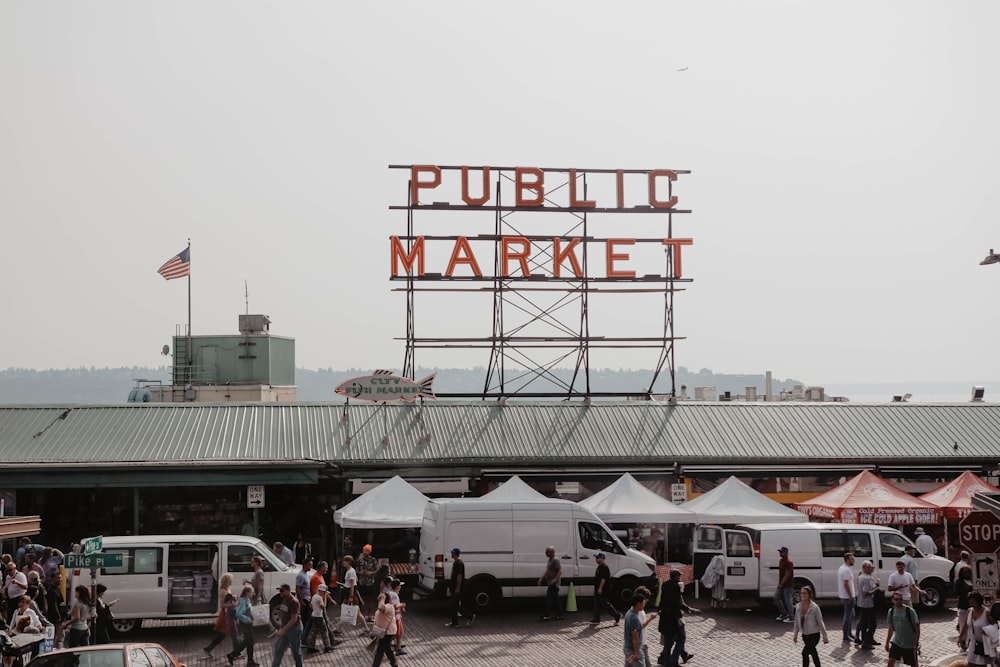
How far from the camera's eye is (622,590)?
952 inches

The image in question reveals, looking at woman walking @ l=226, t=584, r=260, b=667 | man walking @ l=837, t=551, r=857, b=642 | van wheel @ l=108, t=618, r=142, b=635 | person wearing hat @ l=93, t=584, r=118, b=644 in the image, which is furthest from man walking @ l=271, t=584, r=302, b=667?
man walking @ l=837, t=551, r=857, b=642

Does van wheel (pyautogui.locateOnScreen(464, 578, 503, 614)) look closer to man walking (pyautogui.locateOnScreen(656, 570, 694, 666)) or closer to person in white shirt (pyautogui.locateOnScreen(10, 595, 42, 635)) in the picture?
man walking (pyautogui.locateOnScreen(656, 570, 694, 666))

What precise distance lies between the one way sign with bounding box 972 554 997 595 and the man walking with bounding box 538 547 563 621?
888 centimetres

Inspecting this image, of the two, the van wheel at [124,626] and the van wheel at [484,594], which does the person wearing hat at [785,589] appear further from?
the van wheel at [124,626]

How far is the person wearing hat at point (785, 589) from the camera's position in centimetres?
2258

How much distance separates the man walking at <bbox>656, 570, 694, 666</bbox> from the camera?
727 inches

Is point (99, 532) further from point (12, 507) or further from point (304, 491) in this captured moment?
point (304, 491)

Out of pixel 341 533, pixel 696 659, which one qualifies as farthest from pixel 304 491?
pixel 696 659

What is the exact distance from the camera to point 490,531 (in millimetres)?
24016

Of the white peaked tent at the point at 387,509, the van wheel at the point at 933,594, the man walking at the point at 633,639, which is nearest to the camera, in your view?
the man walking at the point at 633,639

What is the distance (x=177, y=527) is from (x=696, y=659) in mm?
16516

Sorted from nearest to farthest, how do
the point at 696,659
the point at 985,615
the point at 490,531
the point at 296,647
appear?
1. the point at 985,615
2. the point at 296,647
3. the point at 696,659
4. the point at 490,531

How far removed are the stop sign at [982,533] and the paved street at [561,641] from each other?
2.64 m

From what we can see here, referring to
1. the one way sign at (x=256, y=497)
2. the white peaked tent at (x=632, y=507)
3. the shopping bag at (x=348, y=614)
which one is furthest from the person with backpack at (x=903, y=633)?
the one way sign at (x=256, y=497)
